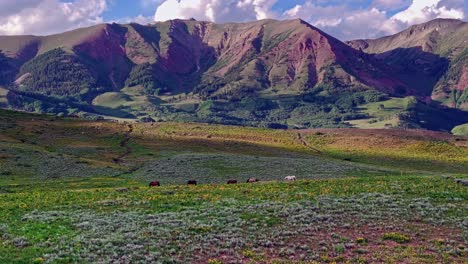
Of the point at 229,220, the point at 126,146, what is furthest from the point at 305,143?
the point at 229,220

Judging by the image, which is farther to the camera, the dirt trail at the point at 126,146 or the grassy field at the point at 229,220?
the dirt trail at the point at 126,146

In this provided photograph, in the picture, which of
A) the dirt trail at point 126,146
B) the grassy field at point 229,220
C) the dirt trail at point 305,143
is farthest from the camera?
the dirt trail at point 305,143

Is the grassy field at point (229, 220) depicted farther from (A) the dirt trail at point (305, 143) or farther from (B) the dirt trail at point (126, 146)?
(A) the dirt trail at point (305, 143)

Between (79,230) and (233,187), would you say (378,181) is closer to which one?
(233,187)

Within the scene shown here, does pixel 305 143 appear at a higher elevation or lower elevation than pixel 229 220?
lower

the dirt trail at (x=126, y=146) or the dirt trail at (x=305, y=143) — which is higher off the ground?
the dirt trail at (x=126, y=146)

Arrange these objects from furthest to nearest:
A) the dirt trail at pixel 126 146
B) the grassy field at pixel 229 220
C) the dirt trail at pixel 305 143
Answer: the dirt trail at pixel 305 143, the dirt trail at pixel 126 146, the grassy field at pixel 229 220

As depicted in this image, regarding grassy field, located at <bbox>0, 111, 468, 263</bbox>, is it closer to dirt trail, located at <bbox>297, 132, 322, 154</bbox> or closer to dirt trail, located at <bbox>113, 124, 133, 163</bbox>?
dirt trail, located at <bbox>113, 124, 133, 163</bbox>

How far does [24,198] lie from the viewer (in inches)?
1852

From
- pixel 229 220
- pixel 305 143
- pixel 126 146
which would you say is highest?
pixel 229 220

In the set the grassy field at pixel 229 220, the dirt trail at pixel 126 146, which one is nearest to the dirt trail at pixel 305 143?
the dirt trail at pixel 126 146

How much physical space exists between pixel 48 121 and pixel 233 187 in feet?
470

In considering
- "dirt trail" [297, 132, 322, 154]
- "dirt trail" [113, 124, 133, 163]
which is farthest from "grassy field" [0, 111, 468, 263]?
"dirt trail" [297, 132, 322, 154]

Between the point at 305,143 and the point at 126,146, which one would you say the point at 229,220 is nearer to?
the point at 126,146
